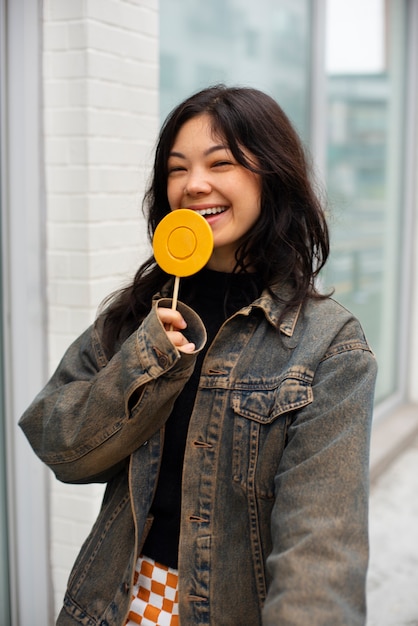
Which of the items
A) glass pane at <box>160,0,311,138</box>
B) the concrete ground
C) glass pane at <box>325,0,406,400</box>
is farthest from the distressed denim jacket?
glass pane at <box>325,0,406,400</box>

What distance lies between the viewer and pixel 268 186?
1.70m

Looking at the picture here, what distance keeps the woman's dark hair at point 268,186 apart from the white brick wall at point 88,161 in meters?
1.09

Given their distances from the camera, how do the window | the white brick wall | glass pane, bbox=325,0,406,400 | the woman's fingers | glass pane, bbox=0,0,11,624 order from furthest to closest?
1. glass pane, bbox=325,0,406,400
2. the window
3. glass pane, bbox=0,0,11,624
4. the white brick wall
5. the woman's fingers

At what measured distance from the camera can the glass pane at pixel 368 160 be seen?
520cm

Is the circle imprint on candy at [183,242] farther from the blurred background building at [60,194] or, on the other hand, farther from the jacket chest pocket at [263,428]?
the blurred background building at [60,194]

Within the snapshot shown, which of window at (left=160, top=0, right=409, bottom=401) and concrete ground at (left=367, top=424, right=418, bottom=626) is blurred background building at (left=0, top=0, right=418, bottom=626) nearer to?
window at (left=160, top=0, right=409, bottom=401)

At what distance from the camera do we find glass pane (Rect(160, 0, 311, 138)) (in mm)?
3564

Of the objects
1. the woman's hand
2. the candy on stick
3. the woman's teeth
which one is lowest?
the woman's hand

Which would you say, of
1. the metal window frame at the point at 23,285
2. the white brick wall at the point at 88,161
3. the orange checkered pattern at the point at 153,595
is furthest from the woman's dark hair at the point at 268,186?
the metal window frame at the point at 23,285

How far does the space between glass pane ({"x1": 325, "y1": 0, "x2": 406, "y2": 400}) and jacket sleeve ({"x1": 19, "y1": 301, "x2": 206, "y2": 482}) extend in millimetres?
3434

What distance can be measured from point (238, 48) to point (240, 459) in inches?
121

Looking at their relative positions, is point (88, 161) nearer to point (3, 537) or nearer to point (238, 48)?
point (3, 537)

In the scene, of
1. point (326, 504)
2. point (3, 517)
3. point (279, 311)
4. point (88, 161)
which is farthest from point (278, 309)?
point (3, 517)

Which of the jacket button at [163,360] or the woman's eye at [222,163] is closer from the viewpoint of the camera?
the jacket button at [163,360]
